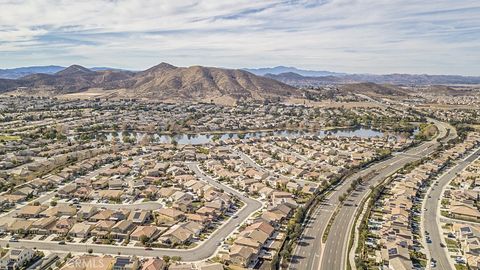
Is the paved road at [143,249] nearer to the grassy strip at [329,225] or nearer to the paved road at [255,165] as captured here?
the grassy strip at [329,225]

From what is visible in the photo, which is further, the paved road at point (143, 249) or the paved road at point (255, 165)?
the paved road at point (255, 165)

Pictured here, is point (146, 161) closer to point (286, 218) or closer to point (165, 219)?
point (165, 219)

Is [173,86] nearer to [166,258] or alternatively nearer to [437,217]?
[437,217]

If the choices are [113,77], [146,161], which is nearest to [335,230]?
[146,161]

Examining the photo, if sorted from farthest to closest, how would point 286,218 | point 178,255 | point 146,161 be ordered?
point 146,161, point 286,218, point 178,255

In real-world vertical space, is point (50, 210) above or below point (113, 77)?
below

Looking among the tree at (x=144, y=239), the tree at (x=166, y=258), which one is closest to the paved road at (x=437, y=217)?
the tree at (x=166, y=258)
